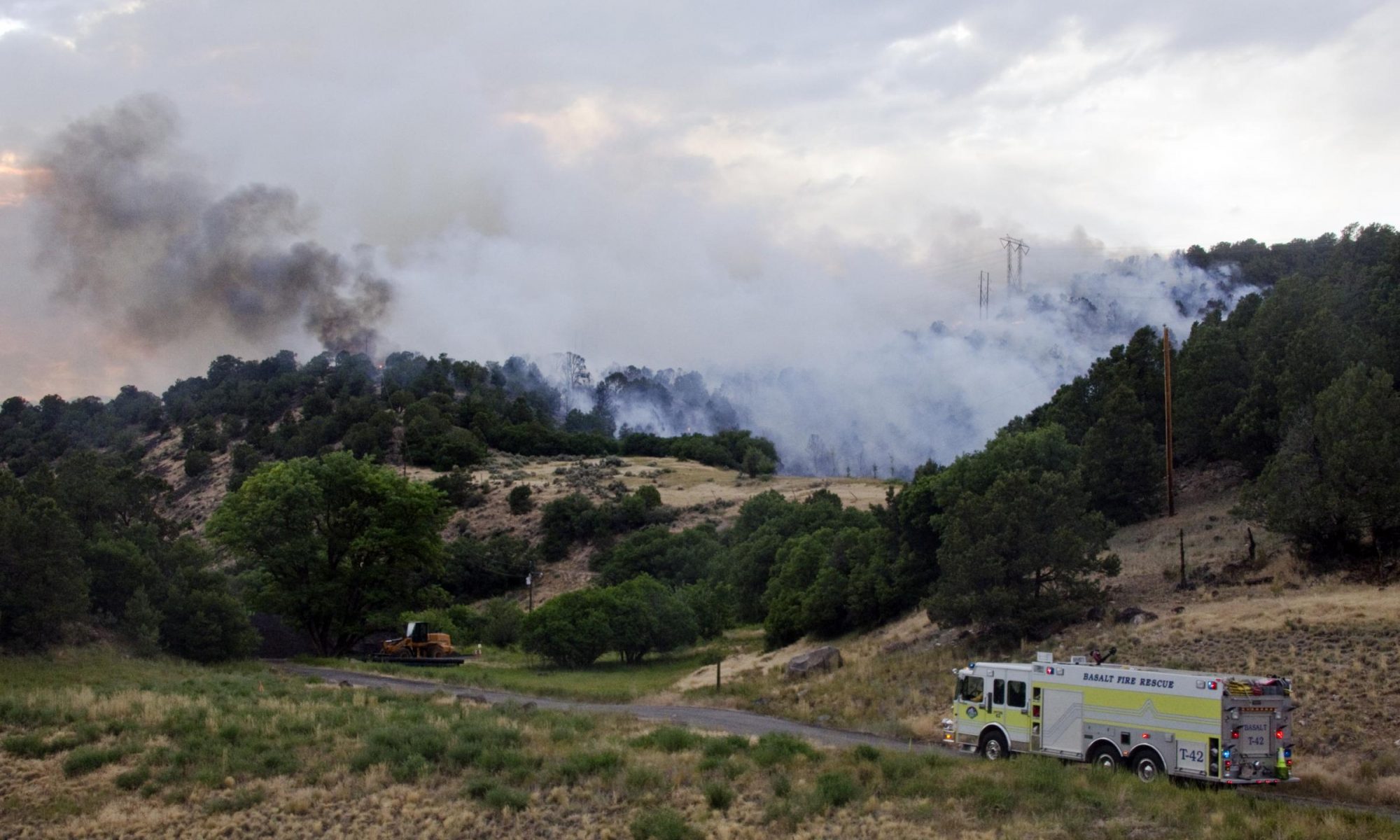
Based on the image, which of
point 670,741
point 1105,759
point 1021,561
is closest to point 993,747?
point 1105,759

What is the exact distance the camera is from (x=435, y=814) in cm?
1961

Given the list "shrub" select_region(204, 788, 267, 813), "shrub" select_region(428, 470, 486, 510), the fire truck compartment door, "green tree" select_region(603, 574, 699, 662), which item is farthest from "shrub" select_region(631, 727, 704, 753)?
"shrub" select_region(428, 470, 486, 510)

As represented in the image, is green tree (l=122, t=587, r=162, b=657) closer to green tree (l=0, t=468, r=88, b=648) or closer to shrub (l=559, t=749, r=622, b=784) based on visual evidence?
green tree (l=0, t=468, r=88, b=648)

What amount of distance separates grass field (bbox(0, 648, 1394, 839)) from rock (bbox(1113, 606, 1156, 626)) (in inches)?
546

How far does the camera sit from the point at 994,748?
24344mm

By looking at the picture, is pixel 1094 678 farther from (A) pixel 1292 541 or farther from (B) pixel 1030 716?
(A) pixel 1292 541

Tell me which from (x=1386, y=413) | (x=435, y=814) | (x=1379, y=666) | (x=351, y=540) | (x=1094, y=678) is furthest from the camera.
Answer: (x=351, y=540)

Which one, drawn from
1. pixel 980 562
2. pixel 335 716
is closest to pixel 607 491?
pixel 980 562

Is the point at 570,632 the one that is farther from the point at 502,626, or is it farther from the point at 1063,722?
the point at 1063,722

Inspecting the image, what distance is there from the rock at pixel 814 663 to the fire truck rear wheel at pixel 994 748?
49.3 feet

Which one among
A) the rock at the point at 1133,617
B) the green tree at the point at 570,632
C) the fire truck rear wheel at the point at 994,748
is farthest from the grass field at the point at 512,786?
the green tree at the point at 570,632

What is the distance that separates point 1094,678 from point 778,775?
6821 millimetres

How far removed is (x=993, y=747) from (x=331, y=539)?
1622 inches

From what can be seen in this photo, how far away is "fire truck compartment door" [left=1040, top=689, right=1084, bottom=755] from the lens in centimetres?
2223
